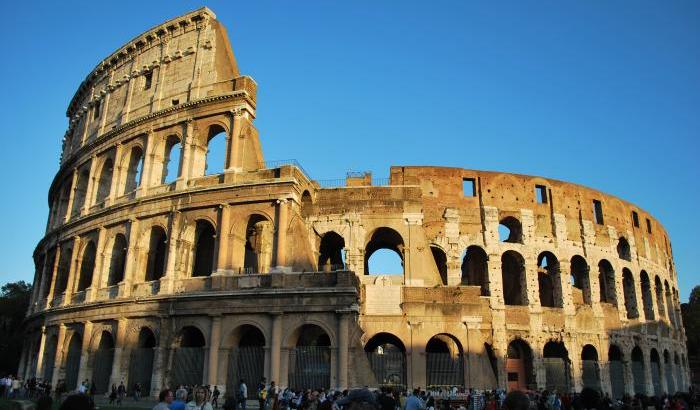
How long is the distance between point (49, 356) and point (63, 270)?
420 cm

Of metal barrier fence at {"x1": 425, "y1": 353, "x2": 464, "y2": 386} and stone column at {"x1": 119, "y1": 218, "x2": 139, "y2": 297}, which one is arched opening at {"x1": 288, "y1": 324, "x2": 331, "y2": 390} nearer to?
metal barrier fence at {"x1": 425, "y1": 353, "x2": 464, "y2": 386}

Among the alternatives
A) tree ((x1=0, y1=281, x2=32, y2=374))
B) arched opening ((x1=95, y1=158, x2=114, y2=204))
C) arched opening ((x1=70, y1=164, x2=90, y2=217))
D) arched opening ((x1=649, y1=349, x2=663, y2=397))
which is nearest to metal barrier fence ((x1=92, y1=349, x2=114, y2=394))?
arched opening ((x1=95, y1=158, x2=114, y2=204))

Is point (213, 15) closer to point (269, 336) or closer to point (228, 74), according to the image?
point (228, 74)

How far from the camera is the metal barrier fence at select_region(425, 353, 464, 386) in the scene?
68.8ft

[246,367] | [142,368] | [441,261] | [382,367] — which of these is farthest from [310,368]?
[441,261]

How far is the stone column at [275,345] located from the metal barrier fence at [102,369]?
7131mm

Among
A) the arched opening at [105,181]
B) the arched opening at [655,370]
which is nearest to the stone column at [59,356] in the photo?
the arched opening at [105,181]

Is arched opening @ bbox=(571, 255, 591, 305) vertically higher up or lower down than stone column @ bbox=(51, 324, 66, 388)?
higher up

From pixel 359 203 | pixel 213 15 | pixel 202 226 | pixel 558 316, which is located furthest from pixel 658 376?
pixel 213 15

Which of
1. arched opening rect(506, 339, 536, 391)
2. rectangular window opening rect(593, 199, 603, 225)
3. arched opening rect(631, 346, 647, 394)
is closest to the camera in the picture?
arched opening rect(506, 339, 536, 391)

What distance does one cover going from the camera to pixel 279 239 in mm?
20141

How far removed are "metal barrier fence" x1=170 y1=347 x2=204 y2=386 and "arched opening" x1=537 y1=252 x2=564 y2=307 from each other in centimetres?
1573

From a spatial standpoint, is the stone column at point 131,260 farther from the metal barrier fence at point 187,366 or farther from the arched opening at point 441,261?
the arched opening at point 441,261

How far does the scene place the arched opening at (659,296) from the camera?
31.6m
